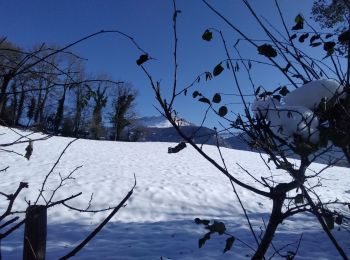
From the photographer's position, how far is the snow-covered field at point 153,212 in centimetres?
452

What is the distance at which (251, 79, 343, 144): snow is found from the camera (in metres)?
1.07

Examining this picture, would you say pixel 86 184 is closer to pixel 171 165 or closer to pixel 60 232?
pixel 60 232

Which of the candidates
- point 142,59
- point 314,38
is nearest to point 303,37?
point 314,38

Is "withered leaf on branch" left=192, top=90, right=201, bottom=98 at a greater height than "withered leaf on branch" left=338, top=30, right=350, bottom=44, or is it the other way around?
"withered leaf on branch" left=338, top=30, right=350, bottom=44

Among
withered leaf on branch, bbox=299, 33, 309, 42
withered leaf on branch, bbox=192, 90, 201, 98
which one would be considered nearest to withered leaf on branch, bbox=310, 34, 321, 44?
withered leaf on branch, bbox=299, 33, 309, 42

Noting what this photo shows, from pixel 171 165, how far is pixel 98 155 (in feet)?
10.6

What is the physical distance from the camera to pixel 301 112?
108 centimetres

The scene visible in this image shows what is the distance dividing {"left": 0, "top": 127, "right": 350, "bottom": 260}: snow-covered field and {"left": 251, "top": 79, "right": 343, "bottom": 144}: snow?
1.44 metres

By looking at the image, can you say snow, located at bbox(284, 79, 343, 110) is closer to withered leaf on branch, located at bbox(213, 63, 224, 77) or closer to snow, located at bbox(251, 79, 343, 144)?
snow, located at bbox(251, 79, 343, 144)

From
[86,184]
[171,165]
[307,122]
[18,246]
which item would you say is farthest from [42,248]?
[171,165]

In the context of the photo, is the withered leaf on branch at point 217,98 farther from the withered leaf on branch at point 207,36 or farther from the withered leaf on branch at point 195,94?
the withered leaf on branch at point 207,36

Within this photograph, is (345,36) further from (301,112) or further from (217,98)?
(217,98)

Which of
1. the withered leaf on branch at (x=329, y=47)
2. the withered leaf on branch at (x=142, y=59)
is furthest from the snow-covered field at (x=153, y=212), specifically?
the withered leaf on branch at (x=142, y=59)

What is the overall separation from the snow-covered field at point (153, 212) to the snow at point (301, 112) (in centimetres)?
144
